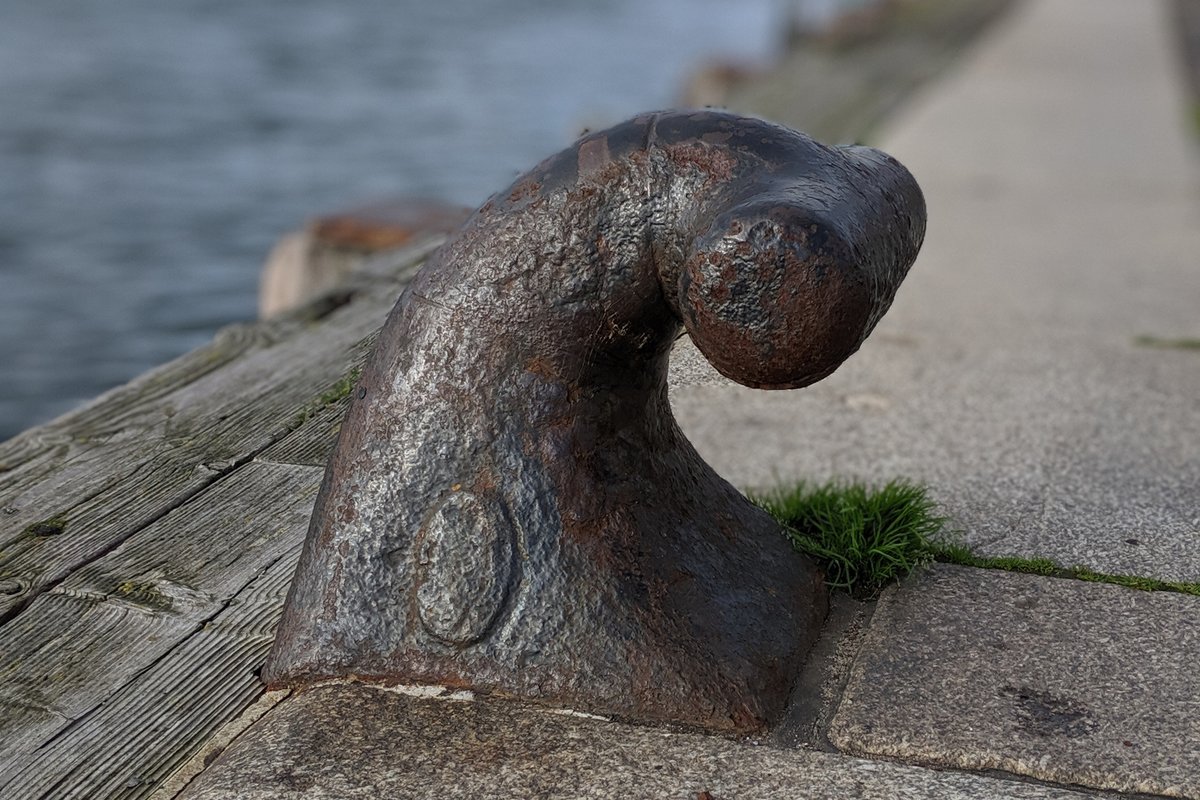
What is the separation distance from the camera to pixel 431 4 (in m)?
22.3

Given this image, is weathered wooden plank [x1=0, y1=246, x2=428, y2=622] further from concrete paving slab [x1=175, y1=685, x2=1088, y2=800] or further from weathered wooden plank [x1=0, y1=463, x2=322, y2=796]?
concrete paving slab [x1=175, y1=685, x2=1088, y2=800]

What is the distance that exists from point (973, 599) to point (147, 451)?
72.7 inches

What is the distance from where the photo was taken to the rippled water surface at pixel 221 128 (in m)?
8.65

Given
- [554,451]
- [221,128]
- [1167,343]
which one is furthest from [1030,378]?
[221,128]

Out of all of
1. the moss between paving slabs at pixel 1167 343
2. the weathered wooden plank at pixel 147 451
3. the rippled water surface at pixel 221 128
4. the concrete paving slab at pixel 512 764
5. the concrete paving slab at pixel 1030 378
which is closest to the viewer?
Result: the concrete paving slab at pixel 512 764

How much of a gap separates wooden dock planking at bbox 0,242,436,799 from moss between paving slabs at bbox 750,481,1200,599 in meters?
1.00

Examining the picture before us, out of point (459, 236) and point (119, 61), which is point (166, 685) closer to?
point (459, 236)

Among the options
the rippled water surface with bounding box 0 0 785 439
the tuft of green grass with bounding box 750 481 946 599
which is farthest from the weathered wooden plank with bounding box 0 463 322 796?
the rippled water surface with bounding box 0 0 785 439

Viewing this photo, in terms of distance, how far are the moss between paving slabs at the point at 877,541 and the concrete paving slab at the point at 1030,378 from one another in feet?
0.27

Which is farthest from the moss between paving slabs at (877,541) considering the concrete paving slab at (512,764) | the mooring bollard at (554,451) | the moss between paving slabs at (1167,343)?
the moss between paving slabs at (1167,343)

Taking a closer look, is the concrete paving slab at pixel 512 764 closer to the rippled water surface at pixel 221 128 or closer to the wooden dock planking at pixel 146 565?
the wooden dock planking at pixel 146 565

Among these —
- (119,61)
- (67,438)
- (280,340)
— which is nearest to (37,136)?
(119,61)

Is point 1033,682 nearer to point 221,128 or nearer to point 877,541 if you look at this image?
point 877,541

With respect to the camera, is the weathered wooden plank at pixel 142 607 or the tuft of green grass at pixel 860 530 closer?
the weathered wooden plank at pixel 142 607
